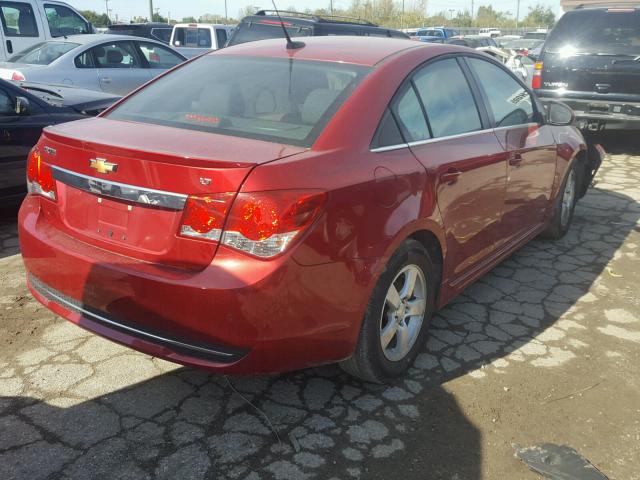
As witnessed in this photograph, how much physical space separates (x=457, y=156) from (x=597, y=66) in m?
5.92

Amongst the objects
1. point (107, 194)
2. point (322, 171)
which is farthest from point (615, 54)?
point (107, 194)

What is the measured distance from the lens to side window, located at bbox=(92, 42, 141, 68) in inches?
382

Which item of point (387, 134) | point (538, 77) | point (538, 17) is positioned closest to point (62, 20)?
point (538, 77)

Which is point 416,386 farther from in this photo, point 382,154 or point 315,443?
point 382,154

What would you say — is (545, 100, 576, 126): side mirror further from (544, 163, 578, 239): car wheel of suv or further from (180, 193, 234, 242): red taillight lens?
(180, 193, 234, 242): red taillight lens

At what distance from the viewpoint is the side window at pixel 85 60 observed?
9.34m

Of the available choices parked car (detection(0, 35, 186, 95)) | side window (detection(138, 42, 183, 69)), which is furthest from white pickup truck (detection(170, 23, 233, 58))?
parked car (detection(0, 35, 186, 95))

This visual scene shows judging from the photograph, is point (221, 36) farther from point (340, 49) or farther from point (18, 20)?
point (340, 49)

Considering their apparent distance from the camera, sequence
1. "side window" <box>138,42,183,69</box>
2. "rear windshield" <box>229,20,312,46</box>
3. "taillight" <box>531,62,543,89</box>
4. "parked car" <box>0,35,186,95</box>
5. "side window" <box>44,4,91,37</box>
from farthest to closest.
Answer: "side window" <box>44,4,91,37</box> → "side window" <box>138,42,183,69</box> → "rear windshield" <box>229,20,312,46</box> → "parked car" <box>0,35,186,95</box> → "taillight" <box>531,62,543,89</box>

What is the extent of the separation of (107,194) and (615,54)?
7.55 metres

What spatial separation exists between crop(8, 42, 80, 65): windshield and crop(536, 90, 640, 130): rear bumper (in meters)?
7.42

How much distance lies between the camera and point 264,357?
2.41m

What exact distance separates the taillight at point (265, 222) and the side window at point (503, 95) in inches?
79.7

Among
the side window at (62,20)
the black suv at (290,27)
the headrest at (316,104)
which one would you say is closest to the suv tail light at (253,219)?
the headrest at (316,104)
